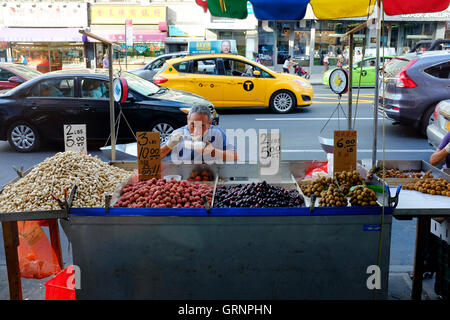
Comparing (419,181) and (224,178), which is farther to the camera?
(224,178)

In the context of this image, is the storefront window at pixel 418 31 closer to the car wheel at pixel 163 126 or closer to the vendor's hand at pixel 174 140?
the car wheel at pixel 163 126

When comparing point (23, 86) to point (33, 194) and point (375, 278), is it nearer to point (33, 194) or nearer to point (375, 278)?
point (33, 194)

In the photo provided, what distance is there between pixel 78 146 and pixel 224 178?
4.36ft

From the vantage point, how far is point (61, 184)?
10.6 ft

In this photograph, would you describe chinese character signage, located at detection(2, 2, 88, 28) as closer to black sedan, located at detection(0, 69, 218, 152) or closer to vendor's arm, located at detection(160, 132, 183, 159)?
A: black sedan, located at detection(0, 69, 218, 152)

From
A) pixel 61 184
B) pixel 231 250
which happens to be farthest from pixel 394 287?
pixel 61 184

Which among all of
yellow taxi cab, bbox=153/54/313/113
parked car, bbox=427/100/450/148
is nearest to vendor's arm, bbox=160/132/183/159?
parked car, bbox=427/100/450/148

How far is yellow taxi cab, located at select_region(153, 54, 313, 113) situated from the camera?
12.6 m

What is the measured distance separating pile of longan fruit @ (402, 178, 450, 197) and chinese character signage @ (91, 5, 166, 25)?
83.3ft

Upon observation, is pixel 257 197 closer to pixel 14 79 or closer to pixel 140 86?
pixel 140 86

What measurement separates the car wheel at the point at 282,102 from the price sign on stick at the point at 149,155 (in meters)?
9.63

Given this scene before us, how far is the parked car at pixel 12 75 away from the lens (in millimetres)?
12172
